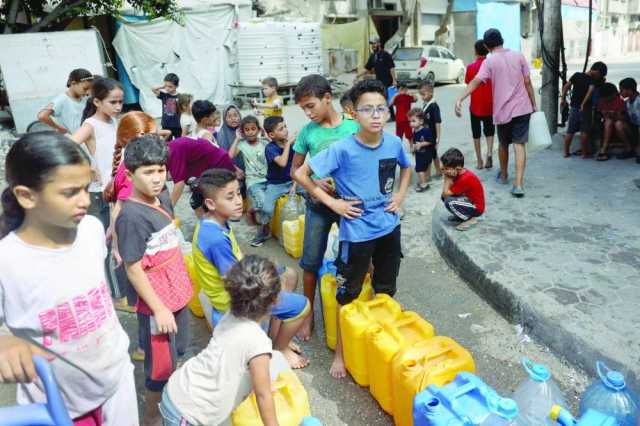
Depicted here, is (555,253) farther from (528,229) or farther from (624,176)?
(624,176)

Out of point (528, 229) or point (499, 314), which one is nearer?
point (499, 314)

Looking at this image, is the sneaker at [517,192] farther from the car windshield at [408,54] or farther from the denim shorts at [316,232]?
the car windshield at [408,54]

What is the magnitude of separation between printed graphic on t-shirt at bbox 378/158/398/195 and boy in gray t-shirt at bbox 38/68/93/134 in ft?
11.0

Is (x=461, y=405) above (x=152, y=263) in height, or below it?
below

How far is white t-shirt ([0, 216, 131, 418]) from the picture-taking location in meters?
1.60

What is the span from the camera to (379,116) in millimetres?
2783

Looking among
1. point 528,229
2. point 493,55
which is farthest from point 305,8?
point 528,229

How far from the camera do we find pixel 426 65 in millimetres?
20203

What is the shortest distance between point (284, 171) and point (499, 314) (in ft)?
8.05

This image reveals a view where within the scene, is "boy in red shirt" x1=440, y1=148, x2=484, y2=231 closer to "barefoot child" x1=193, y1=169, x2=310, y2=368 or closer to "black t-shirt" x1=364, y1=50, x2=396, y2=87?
"barefoot child" x1=193, y1=169, x2=310, y2=368

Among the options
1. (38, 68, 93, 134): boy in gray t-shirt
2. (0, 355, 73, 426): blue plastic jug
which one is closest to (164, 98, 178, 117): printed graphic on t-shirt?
(38, 68, 93, 134): boy in gray t-shirt

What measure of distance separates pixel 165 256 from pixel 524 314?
2349mm

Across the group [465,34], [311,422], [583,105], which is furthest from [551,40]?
[465,34]

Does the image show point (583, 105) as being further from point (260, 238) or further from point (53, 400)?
point (53, 400)
